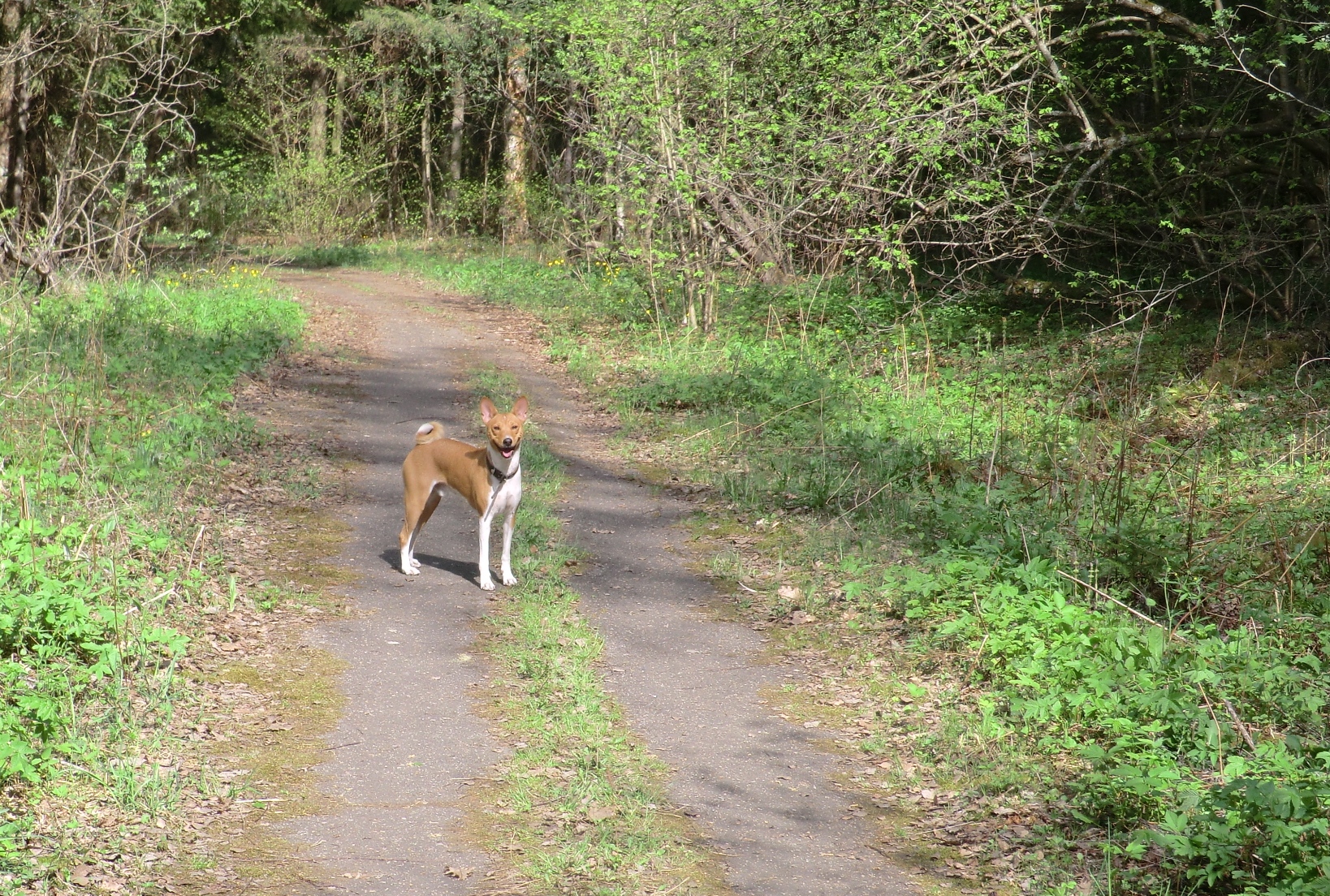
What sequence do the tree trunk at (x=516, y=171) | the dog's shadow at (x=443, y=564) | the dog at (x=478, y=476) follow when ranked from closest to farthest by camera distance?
1. the dog at (x=478, y=476)
2. the dog's shadow at (x=443, y=564)
3. the tree trunk at (x=516, y=171)

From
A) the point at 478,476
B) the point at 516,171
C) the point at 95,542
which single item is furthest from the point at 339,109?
the point at 95,542

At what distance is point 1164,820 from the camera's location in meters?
4.60

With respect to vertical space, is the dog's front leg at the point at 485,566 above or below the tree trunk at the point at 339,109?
below

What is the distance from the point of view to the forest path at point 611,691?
14.9 ft

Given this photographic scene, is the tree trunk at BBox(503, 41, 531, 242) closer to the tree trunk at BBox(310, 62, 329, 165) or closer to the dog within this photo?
the tree trunk at BBox(310, 62, 329, 165)

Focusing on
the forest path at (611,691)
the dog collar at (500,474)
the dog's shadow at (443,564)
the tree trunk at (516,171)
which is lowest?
the forest path at (611,691)

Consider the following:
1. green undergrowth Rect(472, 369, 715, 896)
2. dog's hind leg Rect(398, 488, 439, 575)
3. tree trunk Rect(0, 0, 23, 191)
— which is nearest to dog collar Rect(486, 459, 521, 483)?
dog's hind leg Rect(398, 488, 439, 575)

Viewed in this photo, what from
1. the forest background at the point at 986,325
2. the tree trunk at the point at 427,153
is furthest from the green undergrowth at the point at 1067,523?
the tree trunk at the point at 427,153

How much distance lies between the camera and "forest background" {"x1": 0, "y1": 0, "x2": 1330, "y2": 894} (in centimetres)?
539

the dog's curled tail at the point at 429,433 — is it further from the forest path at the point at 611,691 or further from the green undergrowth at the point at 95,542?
the green undergrowth at the point at 95,542

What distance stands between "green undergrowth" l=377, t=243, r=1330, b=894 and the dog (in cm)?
184

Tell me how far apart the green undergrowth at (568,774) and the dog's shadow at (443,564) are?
350 millimetres

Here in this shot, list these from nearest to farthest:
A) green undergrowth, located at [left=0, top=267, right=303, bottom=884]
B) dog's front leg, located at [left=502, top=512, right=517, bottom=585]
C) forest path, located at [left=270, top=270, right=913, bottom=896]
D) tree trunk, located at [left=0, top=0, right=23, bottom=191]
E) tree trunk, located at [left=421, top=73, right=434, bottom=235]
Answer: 1. forest path, located at [left=270, top=270, right=913, bottom=896]
2. green undergrowth, located at [left=0, top=267, right=303, bottom=884]
3. dog's front leg, located at [left=502, top=512, right=517, bottom=585]
4. tree trunk, located at [left=0, top=0, right=23, bottom=191]
5. tree trunk, located at [left=421, top=73, right=434, bottom=235]

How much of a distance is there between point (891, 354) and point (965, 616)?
762 cm
